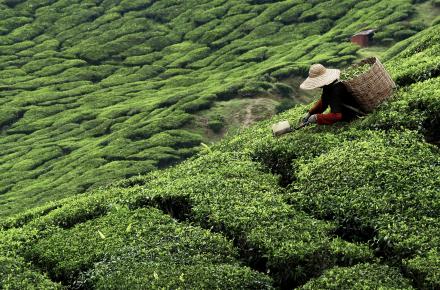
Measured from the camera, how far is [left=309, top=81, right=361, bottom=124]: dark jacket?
13901mm

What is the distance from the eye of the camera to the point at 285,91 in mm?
41406

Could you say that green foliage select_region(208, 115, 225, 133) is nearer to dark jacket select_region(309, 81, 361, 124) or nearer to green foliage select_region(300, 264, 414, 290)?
dark jacket select_region(309, 81, 361, 124)

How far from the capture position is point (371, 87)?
46.0ft

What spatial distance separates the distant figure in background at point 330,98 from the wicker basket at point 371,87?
0.16 meters

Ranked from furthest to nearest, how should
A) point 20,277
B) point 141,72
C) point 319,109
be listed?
point 141,72 → point 319,109 → point 20,277

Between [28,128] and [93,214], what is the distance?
109 feet

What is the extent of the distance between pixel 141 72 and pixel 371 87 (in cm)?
4141

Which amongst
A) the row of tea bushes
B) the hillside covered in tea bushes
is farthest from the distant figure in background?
the hillside covered in tea bushes

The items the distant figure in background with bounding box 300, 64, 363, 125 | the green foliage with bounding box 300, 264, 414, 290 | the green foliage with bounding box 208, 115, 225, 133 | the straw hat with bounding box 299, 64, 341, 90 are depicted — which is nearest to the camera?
the green foliage with bounding box 300, 264, 414, 290

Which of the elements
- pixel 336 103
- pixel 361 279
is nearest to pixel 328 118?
pixel 336 103

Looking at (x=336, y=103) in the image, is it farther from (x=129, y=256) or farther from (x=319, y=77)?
(x=129, y=256)

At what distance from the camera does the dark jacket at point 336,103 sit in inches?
547

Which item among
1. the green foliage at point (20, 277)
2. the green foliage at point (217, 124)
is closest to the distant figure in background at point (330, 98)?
the green foliage at point (20, 277)

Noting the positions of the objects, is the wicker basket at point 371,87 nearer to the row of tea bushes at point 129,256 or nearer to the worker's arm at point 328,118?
the worker's arm at point 328,118
